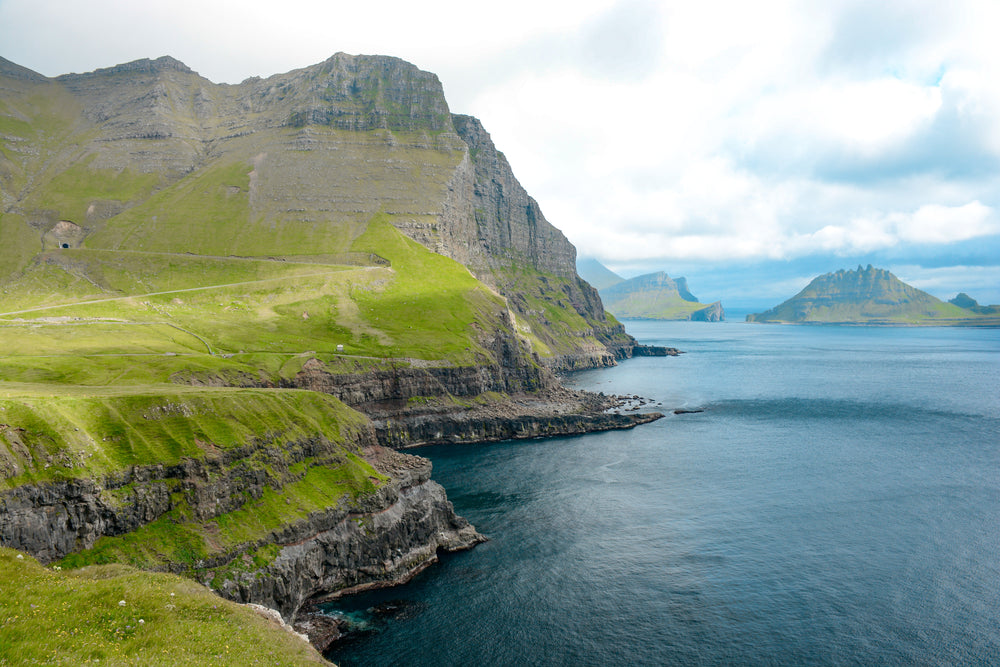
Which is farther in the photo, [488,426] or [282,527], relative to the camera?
[488,426]

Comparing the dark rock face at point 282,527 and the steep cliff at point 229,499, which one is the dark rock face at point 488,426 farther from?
the steep cliff at point 229,499

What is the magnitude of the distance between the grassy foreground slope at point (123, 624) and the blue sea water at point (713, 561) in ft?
67.0

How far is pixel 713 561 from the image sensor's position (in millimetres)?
76250

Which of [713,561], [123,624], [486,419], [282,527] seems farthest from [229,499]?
[486,419]

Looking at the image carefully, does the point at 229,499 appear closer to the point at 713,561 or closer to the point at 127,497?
the point at 127,497

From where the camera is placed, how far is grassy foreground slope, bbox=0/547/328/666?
3039 centimetres

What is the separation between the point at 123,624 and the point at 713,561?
6934cm

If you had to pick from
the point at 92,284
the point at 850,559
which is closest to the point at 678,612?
the point at 850,559

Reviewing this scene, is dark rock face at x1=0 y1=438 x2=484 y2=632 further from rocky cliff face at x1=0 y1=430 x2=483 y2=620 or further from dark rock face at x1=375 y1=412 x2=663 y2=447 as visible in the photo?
dark rock face at x1=375 y1=412 x2=663 y2=447

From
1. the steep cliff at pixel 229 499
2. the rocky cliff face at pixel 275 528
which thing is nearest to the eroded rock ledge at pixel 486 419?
the steep cliff at pixel 229 499

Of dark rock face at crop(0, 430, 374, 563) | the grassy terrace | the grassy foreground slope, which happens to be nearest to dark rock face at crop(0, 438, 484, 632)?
dark rock face at crop(0, 430, 374, 563)

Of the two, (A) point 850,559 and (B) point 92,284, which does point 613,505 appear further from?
(B) point 92,284

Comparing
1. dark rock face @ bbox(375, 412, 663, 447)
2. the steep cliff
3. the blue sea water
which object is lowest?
the blue sea water

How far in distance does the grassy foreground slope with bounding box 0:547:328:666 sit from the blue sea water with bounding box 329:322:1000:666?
67.0 feet
